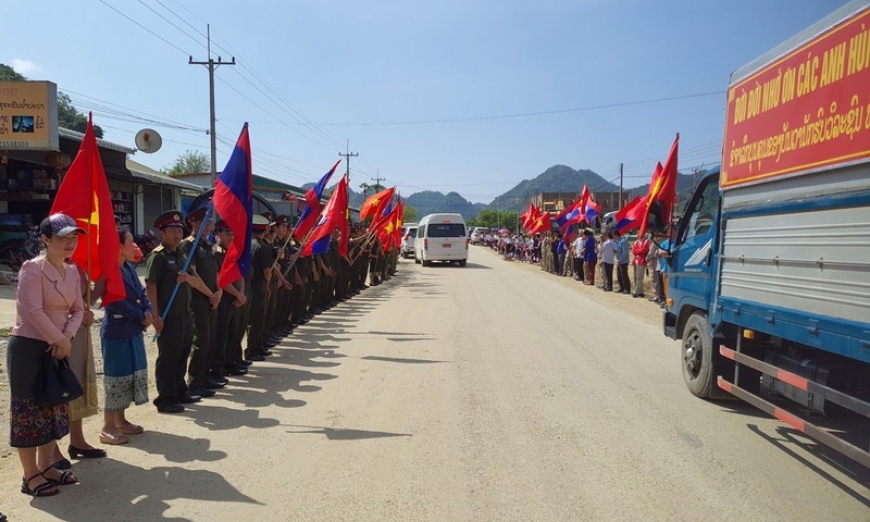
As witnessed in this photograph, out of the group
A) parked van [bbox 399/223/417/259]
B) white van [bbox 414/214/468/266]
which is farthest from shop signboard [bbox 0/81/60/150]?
parked van [bbox 399/223/417/259]

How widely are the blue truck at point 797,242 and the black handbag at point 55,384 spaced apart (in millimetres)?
4712

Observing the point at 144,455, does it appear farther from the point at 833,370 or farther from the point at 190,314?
the point at 833,370

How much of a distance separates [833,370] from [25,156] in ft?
63.7

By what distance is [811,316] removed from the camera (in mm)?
3760

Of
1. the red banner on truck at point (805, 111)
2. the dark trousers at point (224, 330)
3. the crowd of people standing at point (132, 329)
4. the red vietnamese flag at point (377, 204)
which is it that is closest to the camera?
the red banner on truck at point (805, 111)

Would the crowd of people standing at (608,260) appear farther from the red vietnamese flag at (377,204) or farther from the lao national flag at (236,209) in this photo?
the red vietnamese flag at (377,204)

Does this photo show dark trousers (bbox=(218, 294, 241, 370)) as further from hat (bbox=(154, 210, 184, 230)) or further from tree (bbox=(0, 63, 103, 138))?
tree (bbox=(0, 63, 103, 138))

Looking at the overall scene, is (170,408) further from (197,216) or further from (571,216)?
(571,216)

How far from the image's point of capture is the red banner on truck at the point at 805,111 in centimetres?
337

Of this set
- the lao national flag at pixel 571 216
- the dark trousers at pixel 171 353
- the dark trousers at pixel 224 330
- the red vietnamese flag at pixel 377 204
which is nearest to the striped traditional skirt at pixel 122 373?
the dark trousers at pixel 171 353

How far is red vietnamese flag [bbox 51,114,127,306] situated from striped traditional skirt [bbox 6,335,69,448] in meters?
0.74

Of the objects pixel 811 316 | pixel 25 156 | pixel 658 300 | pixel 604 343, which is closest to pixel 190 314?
pixel 811 316

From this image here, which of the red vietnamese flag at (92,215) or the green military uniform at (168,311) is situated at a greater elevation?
the red vietnamese flag at (92,215)

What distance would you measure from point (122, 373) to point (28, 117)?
12894 mm
